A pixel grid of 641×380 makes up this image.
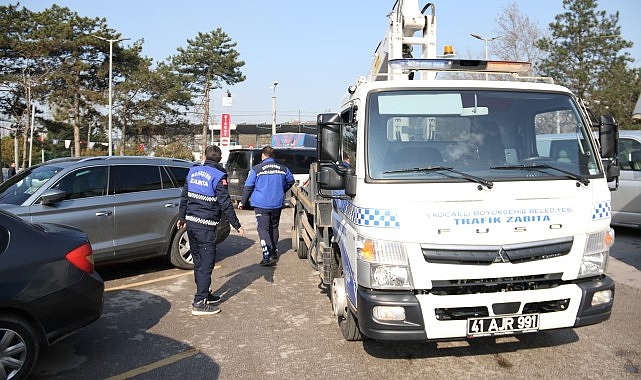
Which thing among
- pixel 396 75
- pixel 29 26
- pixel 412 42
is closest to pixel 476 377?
pixel 396 75

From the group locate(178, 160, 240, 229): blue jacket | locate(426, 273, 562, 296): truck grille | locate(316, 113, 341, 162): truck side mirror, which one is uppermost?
locate(316, 113, 341, 162): truck side mirror

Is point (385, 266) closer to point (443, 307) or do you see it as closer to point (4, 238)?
point (443, 307)

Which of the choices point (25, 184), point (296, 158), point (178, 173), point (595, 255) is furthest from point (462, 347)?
point (296, 158)

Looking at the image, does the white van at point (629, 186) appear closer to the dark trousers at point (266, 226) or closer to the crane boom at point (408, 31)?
the crane boom at point (408, 31)

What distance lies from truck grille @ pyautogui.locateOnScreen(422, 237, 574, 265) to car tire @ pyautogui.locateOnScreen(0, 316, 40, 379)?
9.76 feet

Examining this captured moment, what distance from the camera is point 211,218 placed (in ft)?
18.4

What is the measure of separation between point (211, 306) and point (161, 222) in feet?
6.90

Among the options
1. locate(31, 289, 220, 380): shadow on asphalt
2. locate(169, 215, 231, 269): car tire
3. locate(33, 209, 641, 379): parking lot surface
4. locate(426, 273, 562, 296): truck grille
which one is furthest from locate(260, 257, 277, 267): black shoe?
locate(426, 273, 562, 296): truck grille

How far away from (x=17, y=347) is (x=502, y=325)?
3520 millimetres

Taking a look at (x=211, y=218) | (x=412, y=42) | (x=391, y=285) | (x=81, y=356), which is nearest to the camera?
(x=391, y=285)

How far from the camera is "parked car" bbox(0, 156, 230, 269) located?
6176mm

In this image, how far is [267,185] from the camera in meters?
7.94

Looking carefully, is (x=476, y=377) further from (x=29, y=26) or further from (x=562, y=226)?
(x=29, y=26)

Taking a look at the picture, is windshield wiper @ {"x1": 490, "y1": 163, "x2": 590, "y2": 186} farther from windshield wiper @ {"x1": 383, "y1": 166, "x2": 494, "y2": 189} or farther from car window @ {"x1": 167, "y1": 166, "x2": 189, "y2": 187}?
car window @ {"x1": 167, "y1": 166, "x2": 189, "y2": 187}
